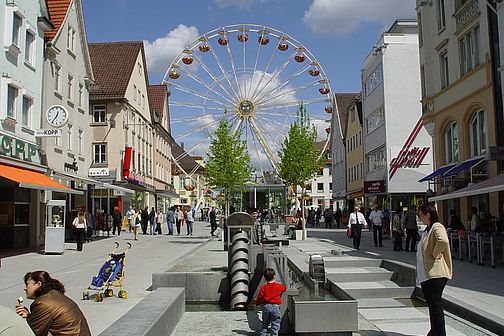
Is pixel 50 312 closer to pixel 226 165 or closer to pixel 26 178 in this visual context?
pixel 26 178

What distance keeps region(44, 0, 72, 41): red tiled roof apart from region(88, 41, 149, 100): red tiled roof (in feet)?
39.8

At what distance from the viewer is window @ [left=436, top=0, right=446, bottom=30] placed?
2624 cm

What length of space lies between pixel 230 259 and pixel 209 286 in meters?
0.89

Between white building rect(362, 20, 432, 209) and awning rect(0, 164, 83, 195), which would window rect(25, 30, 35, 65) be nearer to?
awning rect(0, 164, 83, 195)

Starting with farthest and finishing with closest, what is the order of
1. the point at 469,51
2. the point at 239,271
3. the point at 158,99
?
the point at 158,99 < the point at 469,51 < the point at 239,271

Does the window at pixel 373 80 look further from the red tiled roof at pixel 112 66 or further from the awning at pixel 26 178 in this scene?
the awning at pixel 26 178

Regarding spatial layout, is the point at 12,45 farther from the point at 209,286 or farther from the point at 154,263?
the point at 209,286

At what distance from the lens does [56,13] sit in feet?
98.9

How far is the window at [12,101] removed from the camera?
74.1 ft

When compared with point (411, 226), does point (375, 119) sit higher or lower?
higher

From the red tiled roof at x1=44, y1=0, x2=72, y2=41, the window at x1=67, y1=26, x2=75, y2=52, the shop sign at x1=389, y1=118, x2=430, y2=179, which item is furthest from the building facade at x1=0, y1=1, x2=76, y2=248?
the shop sign at x1=389, y1=118, x2=430, y2=179

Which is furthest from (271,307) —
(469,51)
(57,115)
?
(57,115)

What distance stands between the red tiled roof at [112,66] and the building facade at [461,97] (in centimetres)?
2461

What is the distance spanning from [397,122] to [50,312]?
125ft
